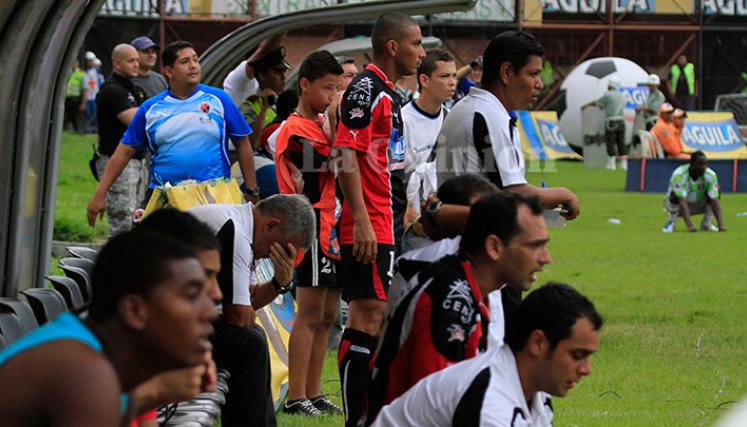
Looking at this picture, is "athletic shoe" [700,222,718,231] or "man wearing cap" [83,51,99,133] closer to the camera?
"athletic shoe" [700,222,718,231]

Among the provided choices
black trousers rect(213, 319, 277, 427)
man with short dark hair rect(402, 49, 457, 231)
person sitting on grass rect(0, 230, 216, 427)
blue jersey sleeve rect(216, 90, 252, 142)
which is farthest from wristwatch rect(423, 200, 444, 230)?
blue jersey sleeve rect(216, 90, 252, 142)

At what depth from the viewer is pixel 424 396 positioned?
14.6 ft

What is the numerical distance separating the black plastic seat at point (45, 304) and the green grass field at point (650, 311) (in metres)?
2.10

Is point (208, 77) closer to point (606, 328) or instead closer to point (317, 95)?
point (317, 95)

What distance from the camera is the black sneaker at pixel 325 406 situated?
7793mm

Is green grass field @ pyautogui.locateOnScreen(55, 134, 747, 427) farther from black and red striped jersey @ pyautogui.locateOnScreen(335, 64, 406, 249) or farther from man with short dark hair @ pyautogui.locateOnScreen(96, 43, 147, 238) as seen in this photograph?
man with short dark hair @ pyautogui.locateOnScreen(96, 43, 147, 238)

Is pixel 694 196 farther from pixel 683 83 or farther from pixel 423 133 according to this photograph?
pixel 683 83

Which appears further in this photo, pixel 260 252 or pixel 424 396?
pixel 260 252

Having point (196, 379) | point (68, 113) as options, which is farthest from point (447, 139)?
point (68, 113)

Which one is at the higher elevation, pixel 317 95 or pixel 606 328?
pixel 317 95

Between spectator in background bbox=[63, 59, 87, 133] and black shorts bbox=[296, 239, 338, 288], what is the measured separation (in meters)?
30.5

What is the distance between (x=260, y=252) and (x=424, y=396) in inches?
76.2

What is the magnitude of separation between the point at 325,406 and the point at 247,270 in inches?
76.2

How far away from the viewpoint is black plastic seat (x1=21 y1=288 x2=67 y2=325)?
5.48 m
